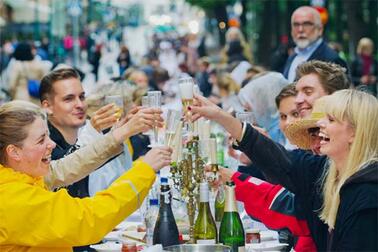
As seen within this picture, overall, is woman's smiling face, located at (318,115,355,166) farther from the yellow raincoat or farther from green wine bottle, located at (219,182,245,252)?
the yellow raincoat

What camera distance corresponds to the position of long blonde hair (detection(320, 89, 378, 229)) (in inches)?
172

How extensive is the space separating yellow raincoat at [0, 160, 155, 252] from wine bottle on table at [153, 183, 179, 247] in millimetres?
308

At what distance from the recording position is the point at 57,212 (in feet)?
14.4

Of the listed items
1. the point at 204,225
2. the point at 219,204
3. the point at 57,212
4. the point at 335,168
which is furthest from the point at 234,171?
the point at 57,212

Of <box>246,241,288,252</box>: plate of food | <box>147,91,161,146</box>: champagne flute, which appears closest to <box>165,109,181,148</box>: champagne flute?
<box>147,91,161,146</box>: champagne flute

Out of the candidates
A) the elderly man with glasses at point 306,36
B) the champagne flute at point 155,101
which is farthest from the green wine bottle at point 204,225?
the elderly man with glasses at point 306,36

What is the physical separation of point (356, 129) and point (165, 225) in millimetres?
1094

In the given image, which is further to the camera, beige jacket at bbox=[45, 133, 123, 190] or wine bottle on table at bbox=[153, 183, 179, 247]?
beige jacket at bbox=[45, 133, 123, 190]

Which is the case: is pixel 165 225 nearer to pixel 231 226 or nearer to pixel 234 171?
pixel 231 226

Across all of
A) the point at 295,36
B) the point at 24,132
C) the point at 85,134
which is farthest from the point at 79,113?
the point at 295,36

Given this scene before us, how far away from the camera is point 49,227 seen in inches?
172

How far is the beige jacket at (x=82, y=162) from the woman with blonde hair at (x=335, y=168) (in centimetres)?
50

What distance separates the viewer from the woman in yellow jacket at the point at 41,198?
4371mm

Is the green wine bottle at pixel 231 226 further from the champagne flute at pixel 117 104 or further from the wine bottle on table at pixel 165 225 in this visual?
the champagne flute at pixel 117 104
